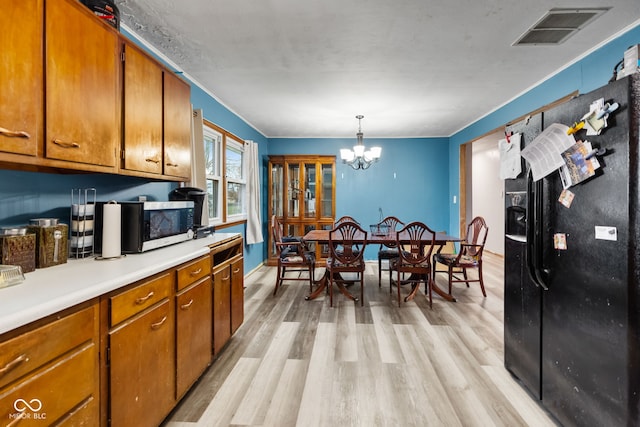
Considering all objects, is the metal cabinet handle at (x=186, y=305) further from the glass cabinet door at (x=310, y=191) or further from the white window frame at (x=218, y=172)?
the glass cabinet door at (x=310, y=191)

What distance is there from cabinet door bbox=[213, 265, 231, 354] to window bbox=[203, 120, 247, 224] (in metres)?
1.48

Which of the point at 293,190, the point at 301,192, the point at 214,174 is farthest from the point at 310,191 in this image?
the point at 214,174

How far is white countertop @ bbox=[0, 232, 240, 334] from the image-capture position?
2.85 feet

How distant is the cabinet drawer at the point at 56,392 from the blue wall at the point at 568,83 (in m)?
3.76

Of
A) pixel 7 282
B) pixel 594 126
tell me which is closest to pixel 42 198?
pixel 7 282

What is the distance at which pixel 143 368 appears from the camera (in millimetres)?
1367

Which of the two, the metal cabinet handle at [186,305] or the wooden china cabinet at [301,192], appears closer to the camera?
the metal cabinet handle at [186,305]

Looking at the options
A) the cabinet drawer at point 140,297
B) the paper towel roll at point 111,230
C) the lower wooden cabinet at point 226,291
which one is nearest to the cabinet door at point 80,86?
the paper towel roll at point 111,230

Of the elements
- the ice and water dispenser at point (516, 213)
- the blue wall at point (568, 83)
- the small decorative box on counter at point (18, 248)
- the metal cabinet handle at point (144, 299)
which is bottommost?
the metal cabinet handle at point (144, 299)

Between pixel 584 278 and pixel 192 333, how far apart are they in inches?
83.7

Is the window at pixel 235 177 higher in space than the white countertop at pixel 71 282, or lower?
higher

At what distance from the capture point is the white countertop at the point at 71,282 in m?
0.87

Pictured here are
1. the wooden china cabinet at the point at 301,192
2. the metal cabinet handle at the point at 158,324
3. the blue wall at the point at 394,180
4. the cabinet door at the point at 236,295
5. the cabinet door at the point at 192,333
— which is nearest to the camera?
the metal cabinet handle at the point at 158,324

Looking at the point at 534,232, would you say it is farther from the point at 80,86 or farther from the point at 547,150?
the point at 80,86
